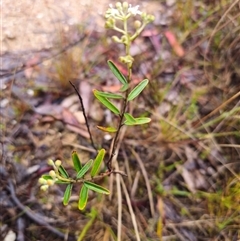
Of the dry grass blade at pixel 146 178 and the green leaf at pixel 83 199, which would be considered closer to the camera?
the green leaf at pixel 83 199

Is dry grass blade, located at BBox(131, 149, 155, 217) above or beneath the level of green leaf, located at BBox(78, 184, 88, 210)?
beneath

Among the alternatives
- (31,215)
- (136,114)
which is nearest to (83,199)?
(31,215)

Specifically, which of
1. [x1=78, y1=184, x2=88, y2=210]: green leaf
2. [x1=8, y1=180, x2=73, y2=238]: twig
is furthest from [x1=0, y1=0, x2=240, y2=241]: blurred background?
[x1=78, y1=184, x2=88, y2=210]: green leaf

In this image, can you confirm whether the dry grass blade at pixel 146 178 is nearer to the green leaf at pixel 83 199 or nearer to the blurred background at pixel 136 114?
the blurred background at pixel 136 114

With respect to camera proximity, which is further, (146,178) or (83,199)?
(146,178)

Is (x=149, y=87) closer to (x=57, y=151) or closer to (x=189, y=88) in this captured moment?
(x=189, y=88)

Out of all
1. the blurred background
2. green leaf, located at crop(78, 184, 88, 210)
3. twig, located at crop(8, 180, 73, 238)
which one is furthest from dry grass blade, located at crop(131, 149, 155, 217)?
green leaf, located at crop(78, 184, 88, 210)

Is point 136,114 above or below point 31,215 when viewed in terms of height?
above

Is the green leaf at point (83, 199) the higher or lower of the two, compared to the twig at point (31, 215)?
higher

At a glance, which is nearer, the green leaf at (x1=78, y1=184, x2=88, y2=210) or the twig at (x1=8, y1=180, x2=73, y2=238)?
the green leaf at (x1=78, y1=184, x2=88, y2=210)

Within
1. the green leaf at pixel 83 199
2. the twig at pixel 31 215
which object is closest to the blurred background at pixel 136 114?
the twig at pixel 31 215

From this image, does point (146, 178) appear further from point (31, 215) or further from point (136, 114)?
point (31, 215)

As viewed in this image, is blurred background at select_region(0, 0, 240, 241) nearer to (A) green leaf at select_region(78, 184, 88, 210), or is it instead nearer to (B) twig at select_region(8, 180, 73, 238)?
(B) twig at select_region(8, 180, 73, 238)
